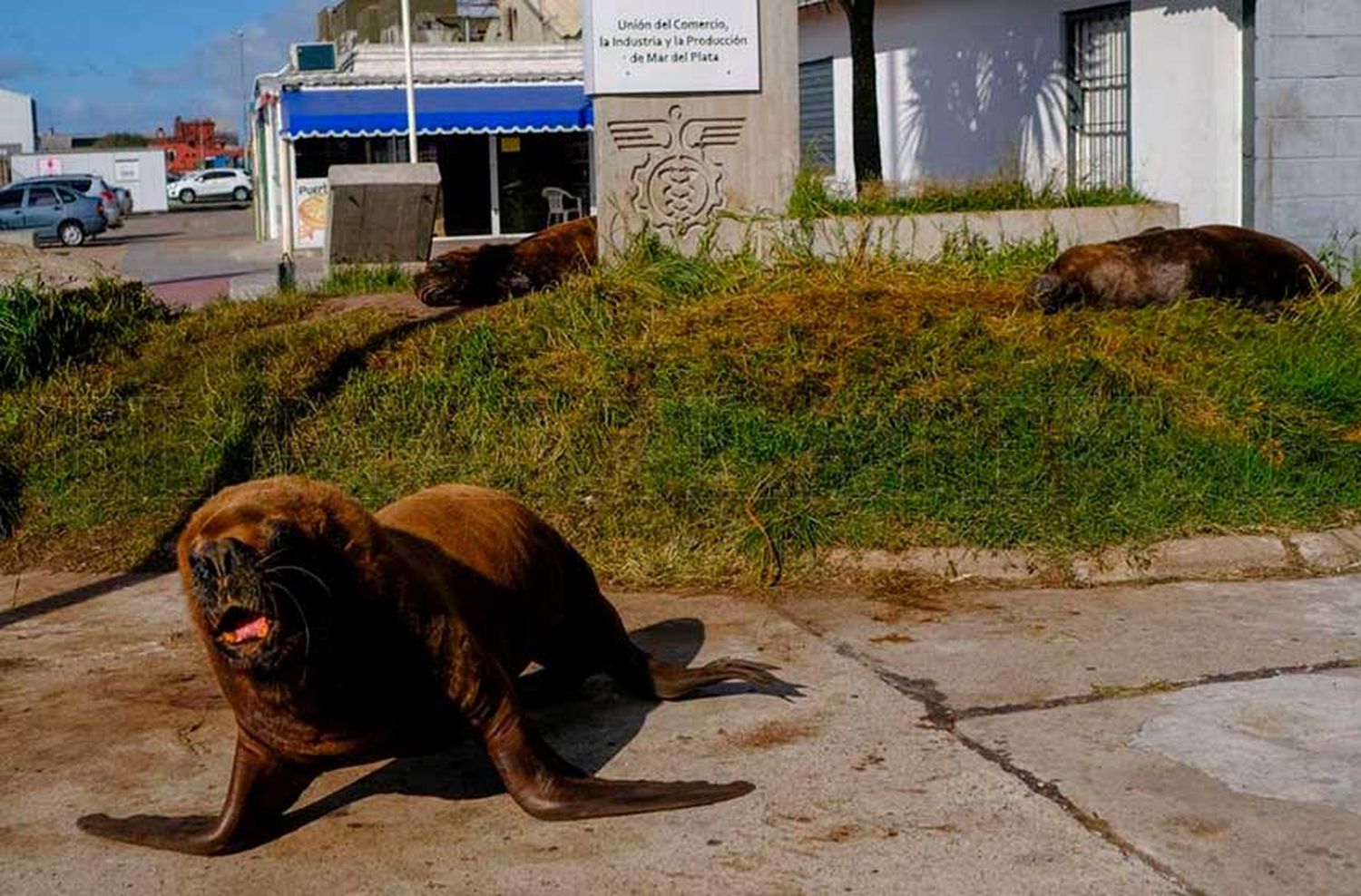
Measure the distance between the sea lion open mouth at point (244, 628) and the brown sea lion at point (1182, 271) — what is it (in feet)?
21.6

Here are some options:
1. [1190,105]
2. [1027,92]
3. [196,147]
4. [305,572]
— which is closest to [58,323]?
[305,572]

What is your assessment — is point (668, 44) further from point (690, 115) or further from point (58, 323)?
point (58, 323)

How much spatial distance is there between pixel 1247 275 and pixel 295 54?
2964cm

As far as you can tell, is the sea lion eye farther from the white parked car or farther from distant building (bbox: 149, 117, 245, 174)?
distant building (bbox: 149, 117, 245, 174)

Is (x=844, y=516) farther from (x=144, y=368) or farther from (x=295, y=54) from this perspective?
(x=295, y=54)

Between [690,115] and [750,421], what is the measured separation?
3.47 metres

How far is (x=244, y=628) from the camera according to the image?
13.5ft

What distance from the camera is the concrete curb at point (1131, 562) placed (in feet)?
24.3

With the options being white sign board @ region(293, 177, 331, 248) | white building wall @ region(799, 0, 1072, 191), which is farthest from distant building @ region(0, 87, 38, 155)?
white building wall @ region(799, 0, 1072, 191)

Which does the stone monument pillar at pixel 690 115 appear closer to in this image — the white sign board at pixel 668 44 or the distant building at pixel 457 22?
the white sign board at pixel 668 44

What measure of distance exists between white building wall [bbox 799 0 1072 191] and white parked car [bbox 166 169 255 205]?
56.0 m

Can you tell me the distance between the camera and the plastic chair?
32.4m

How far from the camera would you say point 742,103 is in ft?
36.3

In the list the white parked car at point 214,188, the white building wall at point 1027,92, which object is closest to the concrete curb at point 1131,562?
the white building wall at point 1027,92
